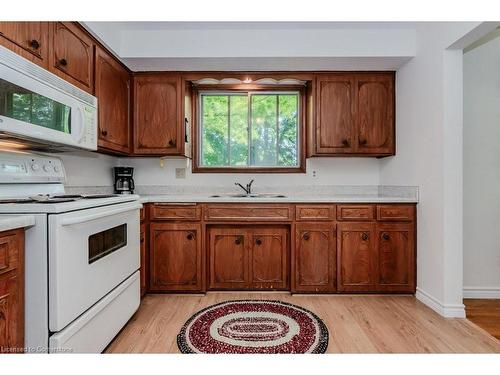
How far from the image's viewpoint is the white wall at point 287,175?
3.19 meters

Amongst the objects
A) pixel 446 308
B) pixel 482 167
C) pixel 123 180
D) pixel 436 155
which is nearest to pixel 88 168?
pixel 123 180

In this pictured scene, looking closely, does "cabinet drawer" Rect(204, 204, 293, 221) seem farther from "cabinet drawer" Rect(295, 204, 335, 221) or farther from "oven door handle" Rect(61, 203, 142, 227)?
"oven door handle" Rect(61, 203, 142, 227)

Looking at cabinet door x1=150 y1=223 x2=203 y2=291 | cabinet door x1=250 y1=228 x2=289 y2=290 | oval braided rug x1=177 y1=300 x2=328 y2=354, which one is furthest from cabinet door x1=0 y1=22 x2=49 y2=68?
cabinet door x1=250 y1=228 x2=289 y2=290

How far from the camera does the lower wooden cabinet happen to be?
8.73 ft

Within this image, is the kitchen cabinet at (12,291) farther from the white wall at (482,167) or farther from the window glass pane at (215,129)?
the white wall at (482,167)

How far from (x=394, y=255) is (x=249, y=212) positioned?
1357 millimetres

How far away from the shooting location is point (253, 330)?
1.95 m

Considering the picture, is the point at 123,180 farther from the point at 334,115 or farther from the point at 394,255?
the point at 394,255

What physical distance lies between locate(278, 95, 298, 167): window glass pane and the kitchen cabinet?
8.27 feet

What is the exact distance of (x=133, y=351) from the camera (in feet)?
5.63

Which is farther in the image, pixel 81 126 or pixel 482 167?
pixel 482 167

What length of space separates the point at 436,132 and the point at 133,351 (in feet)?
8.62

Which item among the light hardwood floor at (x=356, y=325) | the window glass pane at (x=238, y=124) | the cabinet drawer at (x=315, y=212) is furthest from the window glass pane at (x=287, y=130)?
the light hardwood floor at (x=356, y=325)

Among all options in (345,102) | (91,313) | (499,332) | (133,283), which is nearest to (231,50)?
(345,102)
